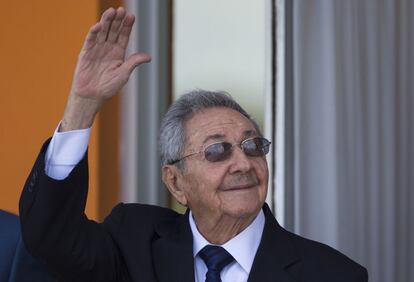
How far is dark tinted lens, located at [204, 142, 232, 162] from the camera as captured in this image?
2449 mm

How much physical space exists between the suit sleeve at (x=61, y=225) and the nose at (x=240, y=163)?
48 centimetres

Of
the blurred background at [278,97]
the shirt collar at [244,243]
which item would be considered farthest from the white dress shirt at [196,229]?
the blurred background at [278,97]

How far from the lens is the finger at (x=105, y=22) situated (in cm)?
212

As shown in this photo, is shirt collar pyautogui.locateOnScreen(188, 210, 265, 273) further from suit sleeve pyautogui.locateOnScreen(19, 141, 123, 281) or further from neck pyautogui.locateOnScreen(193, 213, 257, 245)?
suit sleeve pyautogui.locateOnScreen(19, 141, 123, 281)

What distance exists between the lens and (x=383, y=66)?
3742mm

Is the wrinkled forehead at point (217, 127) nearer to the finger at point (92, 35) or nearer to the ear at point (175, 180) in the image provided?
the ear at point (175, 180)

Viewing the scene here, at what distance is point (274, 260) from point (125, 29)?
0.88 m

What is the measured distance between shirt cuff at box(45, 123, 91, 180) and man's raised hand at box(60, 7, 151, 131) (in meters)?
0.02

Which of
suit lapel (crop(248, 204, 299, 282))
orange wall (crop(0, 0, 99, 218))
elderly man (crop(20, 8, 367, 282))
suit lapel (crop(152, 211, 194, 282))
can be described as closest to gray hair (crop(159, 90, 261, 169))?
elderly man (crop(20, 8, 367, 282))

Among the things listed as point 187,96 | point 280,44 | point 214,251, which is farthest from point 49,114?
point 214,251

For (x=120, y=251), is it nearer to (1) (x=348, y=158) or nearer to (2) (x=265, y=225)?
(2) (x=265, y=225)

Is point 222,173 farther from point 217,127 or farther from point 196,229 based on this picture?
point 196,229

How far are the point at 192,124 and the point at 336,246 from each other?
145 centimetres

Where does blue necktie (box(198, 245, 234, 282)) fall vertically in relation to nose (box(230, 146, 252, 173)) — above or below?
below
